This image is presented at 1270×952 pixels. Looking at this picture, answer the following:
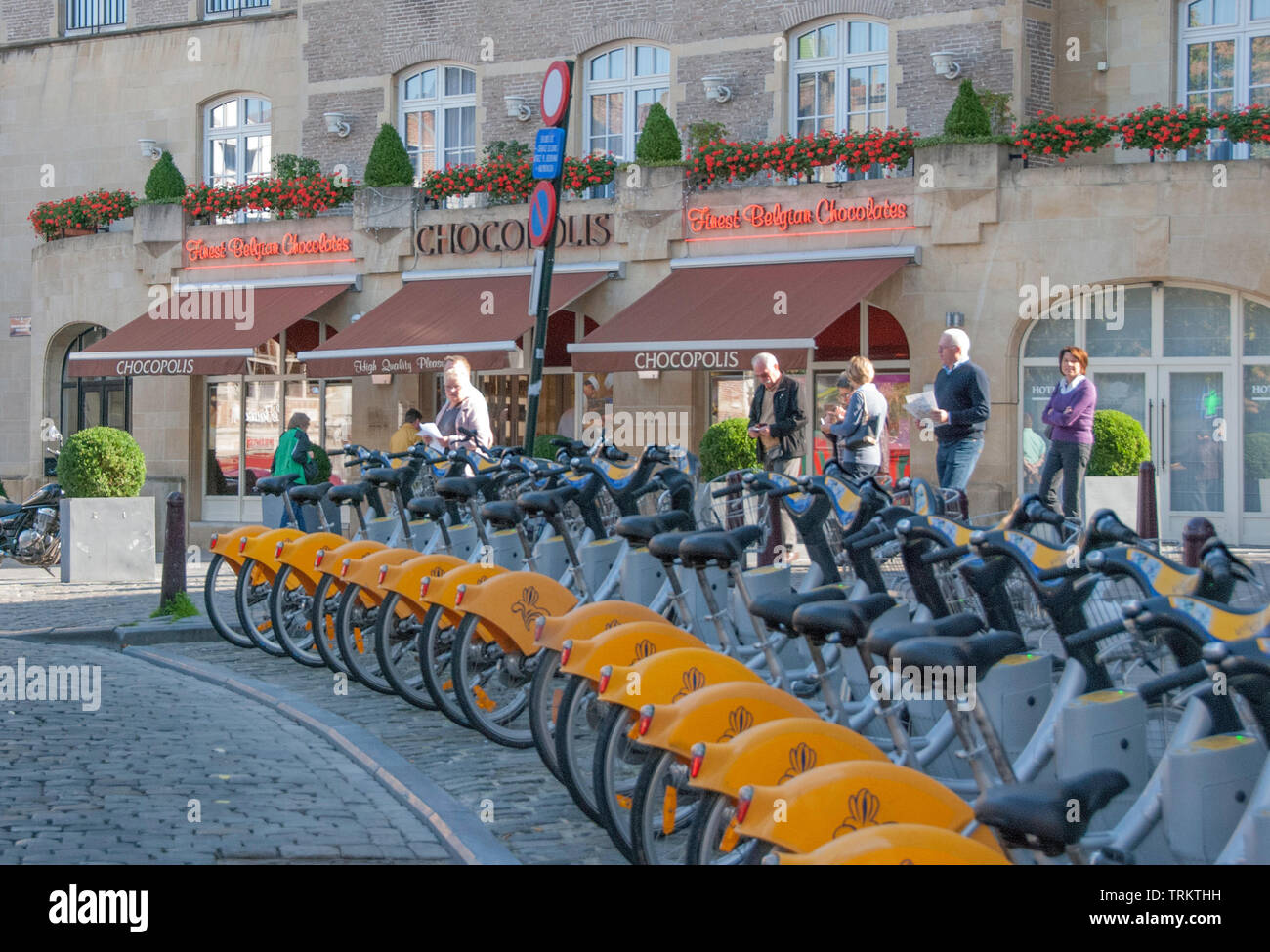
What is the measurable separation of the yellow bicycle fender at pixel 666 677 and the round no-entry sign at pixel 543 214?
7724 mm

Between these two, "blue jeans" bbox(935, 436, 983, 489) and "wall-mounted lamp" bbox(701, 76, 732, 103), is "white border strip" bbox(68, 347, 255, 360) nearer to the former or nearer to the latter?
"wall-mounted lamp" bbox(701, 76, 732, 103)

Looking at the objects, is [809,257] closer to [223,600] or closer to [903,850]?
[223,600]

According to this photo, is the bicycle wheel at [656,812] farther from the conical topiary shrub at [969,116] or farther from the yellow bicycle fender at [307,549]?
the conical topiary shrub at [969,116]

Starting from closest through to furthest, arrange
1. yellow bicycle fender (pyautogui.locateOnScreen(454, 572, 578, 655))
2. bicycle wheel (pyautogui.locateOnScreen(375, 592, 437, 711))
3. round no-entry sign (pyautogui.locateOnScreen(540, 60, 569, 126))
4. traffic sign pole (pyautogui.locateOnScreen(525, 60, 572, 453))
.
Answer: yellow bicycle fender (pyautogui.locateOnScreen(454, 572, 578, 655)) → bicycle wheel (pyautogui.locateOnScreen(375, 592, 437, 711)) → traffic sign pole (pyautogui.locateOnScreen(525, 60, 572, 453)) → round no-entry sign (pyautogui.locateOnScreen(540, 60, 569, 126))

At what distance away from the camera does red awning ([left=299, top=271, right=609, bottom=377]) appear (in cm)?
1978

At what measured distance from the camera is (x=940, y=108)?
19641 millimetres

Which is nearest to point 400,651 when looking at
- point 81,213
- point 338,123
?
point 338,123

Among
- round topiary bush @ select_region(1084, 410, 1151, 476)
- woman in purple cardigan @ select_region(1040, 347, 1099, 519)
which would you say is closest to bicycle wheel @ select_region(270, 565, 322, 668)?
woman in purple cardigan @ select_region(1040, 347, 1099, 519)

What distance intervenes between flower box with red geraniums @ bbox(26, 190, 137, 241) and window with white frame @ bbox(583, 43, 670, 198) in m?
7.71

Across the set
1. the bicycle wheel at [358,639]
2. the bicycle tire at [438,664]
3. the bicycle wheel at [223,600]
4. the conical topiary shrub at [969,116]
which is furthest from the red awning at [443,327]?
the bicycle tire at [438,664]

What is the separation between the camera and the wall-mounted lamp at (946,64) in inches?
760

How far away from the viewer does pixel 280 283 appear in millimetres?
23438
